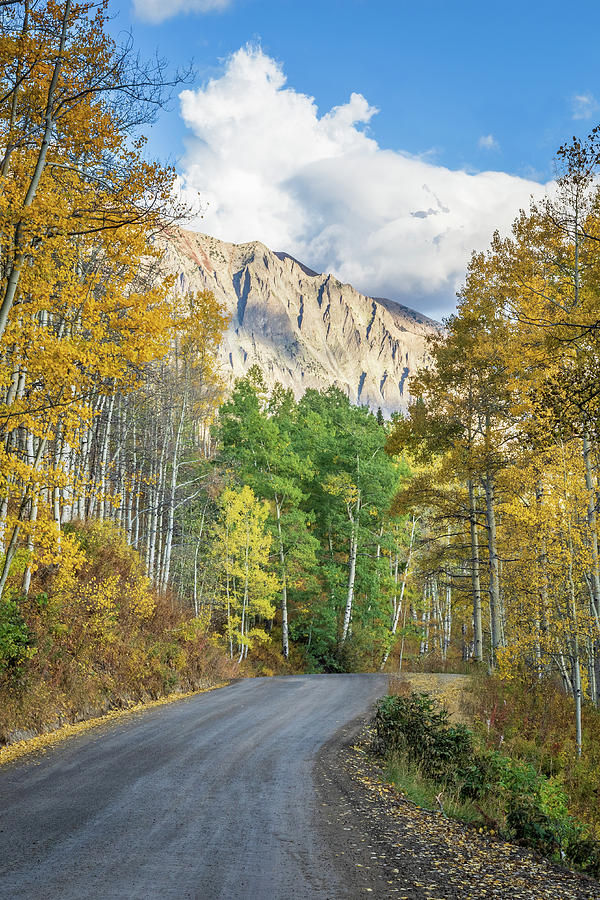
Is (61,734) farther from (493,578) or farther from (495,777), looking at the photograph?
(493,578)

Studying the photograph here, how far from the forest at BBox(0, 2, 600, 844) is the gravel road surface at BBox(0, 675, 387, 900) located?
1.85m

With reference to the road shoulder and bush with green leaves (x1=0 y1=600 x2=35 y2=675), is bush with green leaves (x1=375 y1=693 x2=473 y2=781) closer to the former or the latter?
the road shoulder

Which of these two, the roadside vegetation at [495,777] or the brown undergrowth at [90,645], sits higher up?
the brown undergrowth at [90,645]

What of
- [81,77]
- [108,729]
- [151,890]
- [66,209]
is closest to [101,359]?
[66,209]

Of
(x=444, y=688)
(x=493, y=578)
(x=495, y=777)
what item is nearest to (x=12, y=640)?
(x=495, y=777)

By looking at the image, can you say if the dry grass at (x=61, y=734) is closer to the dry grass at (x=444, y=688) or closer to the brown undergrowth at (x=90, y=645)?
the brown undergrowth at (x=90, y=645)

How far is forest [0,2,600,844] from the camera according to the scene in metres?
8.28

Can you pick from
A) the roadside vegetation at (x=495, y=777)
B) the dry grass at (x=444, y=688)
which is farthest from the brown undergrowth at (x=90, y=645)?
the dry grass at (x=444, y=688)

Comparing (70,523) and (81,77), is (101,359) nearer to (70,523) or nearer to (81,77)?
(81,77)

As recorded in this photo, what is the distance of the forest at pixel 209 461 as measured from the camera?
8.28m

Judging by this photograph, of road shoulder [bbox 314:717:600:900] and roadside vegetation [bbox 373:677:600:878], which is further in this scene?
roadside vegetation [bbox 373:677:600:878]

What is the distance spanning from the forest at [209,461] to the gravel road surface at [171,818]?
1851mm

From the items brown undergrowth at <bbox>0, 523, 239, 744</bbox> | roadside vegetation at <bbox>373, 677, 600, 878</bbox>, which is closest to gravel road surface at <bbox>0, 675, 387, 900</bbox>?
brown undergrowth at <bbox>0, 523, 239, 744</bbox>

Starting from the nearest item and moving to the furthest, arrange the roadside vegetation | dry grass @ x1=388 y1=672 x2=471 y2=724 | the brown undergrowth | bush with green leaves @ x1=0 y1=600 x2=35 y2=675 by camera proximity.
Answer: the roadside vegetation < bush with green leaves @ x1=0 y1=600 x2=35 y2=675 < the brown undergrowth < dry grass @ x1=388 y1=672 x2=471 y2=724
